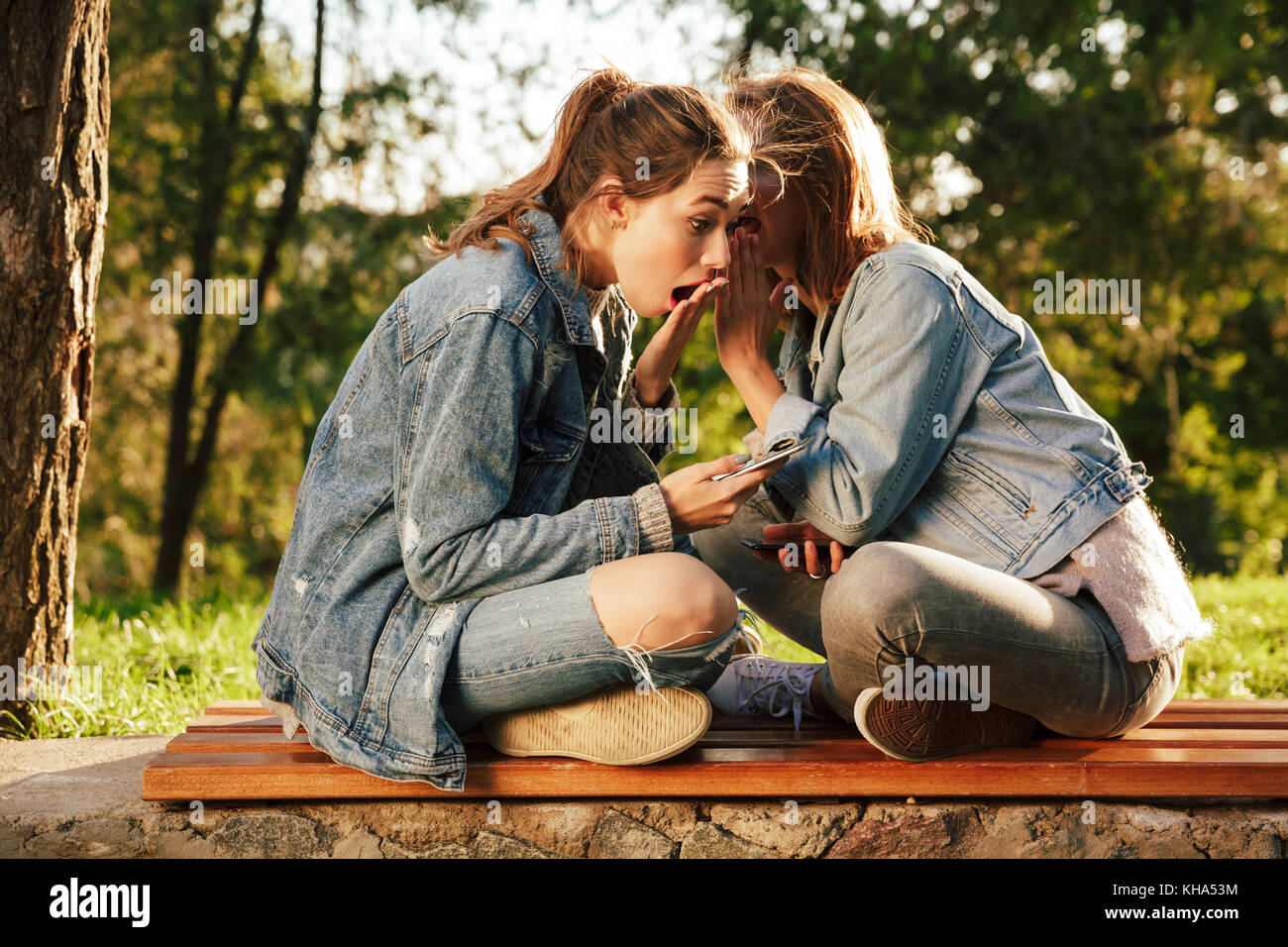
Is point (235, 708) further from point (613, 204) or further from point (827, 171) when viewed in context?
point (827, 171)

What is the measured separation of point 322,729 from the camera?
7.56 feet

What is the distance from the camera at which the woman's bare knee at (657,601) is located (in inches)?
87.0

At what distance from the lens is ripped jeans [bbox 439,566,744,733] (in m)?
2.22

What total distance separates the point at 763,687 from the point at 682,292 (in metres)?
1.01

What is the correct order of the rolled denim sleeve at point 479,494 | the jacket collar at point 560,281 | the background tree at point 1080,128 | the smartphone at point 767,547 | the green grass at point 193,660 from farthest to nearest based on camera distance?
the background tree at point 1080,128 → the green grass at point 193,660 → the smartphone at point 767,547 → the jacket collar at point 560,281 → the rolled denim sleeve at point 479,494

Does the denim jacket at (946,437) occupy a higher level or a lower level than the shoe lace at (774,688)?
higher

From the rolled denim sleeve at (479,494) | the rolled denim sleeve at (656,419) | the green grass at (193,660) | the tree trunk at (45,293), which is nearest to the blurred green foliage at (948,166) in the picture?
the green grass at (193,660)

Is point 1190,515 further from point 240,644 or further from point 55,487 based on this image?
point 55,487

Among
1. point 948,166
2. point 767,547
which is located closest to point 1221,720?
point 767,547

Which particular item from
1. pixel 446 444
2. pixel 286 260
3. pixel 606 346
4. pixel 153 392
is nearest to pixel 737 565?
pixel 606 346

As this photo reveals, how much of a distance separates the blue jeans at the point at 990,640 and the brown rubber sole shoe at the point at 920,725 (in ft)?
0.18

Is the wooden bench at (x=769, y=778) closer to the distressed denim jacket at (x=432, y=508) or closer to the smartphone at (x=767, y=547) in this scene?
the distressed denim jacket at (x=432, y=508)

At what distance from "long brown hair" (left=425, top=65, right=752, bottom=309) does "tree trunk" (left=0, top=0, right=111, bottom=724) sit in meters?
1.40

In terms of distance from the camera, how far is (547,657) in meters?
2.23
